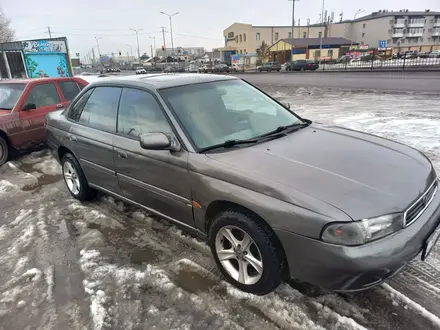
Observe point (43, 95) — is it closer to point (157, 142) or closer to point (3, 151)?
point (3, 151)

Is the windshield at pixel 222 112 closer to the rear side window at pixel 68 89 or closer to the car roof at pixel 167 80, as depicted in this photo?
the car roof at pixel 167 80

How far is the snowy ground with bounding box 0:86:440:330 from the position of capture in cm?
246

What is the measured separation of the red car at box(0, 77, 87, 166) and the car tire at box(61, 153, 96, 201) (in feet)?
9.09

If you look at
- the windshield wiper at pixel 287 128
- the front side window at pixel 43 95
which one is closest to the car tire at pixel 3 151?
the front side window at pixel 43 95

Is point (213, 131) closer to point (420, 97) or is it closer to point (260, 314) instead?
point (260, 314)

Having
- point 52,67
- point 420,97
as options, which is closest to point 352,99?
point 420,97

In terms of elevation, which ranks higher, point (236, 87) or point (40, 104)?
point (236, 87)

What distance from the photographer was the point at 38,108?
7180 millimetres

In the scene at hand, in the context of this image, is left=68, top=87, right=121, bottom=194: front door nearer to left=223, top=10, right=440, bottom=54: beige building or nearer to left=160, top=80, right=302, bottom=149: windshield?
left=160, top=80, right=302, bottom=149: windshield

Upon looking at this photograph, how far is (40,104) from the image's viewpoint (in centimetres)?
729

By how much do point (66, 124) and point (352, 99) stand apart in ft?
36.6

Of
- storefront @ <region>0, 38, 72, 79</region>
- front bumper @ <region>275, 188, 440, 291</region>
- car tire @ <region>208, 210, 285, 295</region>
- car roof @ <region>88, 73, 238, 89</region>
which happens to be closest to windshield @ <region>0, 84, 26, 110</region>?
car roof @ <region>88, 73, 238, 89</region>

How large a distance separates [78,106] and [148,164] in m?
1.88

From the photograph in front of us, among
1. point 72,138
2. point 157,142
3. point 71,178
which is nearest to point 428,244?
point 157,142
